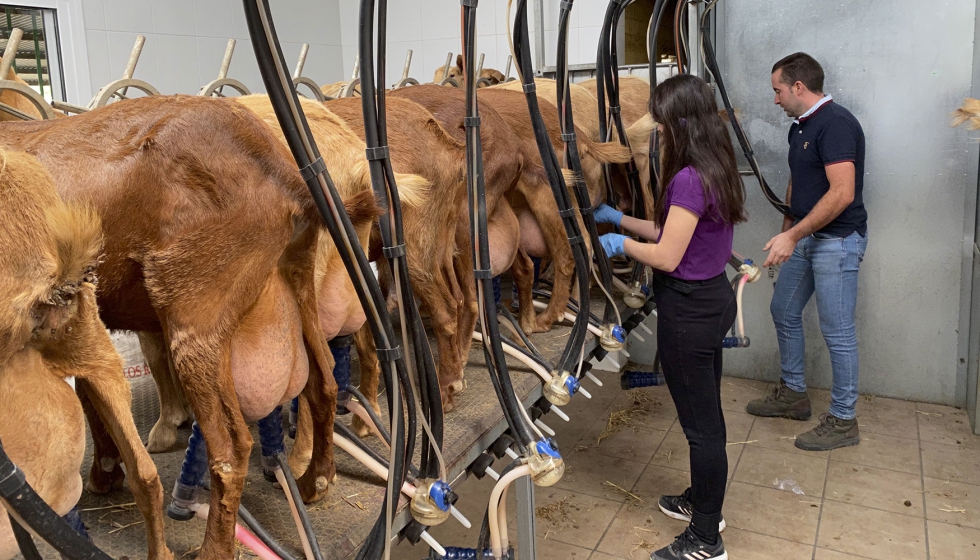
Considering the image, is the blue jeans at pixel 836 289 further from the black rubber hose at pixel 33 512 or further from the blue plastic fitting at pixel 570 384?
the black rubber hose at pixel 33 512

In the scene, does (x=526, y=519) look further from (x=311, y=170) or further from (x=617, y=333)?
(x=311, y=170)

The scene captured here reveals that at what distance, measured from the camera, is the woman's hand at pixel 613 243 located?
275 centimetres

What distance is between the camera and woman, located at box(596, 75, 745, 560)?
2.50 m

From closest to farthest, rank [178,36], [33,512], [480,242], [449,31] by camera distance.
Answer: [33,512], [480,242], [178,36], [449,31]

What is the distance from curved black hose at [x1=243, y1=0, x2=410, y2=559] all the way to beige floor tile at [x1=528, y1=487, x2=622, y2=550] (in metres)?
1.91

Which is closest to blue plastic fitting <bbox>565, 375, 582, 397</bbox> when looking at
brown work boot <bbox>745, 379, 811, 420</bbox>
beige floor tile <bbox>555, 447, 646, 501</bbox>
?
beige floor tile <bbox>555, 447, 646, 501</bbox>

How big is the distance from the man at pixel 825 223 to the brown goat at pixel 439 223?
1794 millimetres

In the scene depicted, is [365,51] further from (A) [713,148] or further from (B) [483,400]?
(A) [713,148]

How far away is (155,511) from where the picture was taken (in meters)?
1.26

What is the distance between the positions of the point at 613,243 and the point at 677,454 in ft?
5.40

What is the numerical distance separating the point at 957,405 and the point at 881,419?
1.82 ft

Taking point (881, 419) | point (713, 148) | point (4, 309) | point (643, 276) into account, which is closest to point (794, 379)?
point (881, 419)

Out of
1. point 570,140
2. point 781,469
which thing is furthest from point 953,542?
point 570,140

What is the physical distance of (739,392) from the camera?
4.70 metres
